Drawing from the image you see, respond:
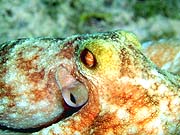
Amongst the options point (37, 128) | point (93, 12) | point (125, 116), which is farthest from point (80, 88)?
point (93, 12)

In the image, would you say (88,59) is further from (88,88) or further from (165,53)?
(165,53)

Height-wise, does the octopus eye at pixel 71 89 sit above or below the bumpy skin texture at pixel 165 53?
below

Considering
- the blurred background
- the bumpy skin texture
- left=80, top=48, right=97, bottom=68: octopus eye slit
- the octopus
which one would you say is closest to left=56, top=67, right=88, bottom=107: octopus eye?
the octopus

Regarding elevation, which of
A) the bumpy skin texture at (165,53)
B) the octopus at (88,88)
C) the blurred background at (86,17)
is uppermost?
the blurred background at (86,17)

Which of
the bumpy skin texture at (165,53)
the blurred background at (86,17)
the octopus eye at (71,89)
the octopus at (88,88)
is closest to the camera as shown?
the octopus at (88,88)

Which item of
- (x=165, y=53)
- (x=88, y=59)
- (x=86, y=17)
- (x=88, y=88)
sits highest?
(x=86, y=17)

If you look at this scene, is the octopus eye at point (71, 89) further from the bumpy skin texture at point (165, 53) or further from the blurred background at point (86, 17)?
the blurred background at point (86, 17)

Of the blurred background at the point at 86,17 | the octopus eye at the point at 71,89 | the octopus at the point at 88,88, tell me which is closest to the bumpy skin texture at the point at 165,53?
the octopus at the point at 88,88

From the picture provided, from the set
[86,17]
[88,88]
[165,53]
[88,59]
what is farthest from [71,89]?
[86,17]
